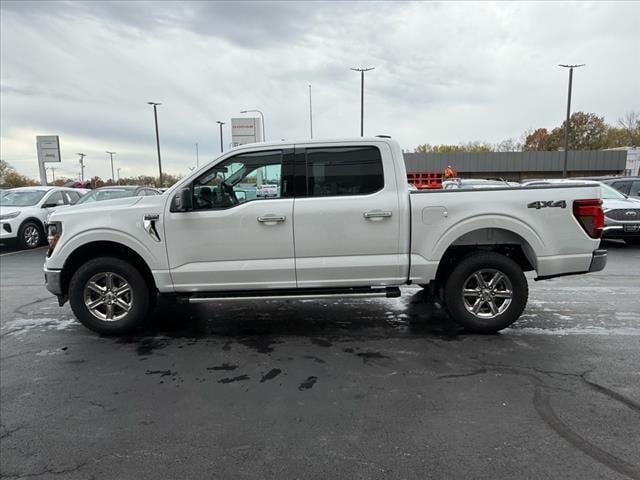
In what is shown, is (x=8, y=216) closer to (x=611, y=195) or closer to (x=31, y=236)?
(x=31, y=236)

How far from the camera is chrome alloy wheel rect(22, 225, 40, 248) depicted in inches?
474

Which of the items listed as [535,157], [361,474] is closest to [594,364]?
[361,474]

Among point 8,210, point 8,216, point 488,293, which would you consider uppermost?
point 8,210

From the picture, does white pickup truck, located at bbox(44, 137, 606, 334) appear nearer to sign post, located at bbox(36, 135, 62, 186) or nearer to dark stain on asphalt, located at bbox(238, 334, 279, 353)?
dark stain on asphalt, located at bbox(238, 334, 279, 353)

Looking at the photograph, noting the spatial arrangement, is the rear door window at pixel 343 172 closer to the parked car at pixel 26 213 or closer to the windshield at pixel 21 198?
the parked car at pixel 26 213

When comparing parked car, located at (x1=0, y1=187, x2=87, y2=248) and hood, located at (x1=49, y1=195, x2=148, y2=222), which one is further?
parked car, located at (x1=0, y1=187, x2=87, y2=248)

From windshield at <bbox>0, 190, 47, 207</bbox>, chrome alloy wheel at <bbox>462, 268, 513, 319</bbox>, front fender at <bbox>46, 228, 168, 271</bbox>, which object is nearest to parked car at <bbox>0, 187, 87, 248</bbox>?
windshield at <bbox>0, 190, 47, 207</bbox>

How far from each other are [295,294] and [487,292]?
2.11 m

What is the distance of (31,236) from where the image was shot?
40.1ft

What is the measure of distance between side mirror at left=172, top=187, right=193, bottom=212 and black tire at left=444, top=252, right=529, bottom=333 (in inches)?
115

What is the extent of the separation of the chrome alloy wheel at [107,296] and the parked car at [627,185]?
1421 centimetres

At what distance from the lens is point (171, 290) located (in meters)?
4.73

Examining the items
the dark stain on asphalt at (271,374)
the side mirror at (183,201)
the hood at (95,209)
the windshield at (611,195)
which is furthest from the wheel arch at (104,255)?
the windshield at (611,195)

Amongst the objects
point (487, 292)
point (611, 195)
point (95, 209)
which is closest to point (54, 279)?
point (95, 209)
